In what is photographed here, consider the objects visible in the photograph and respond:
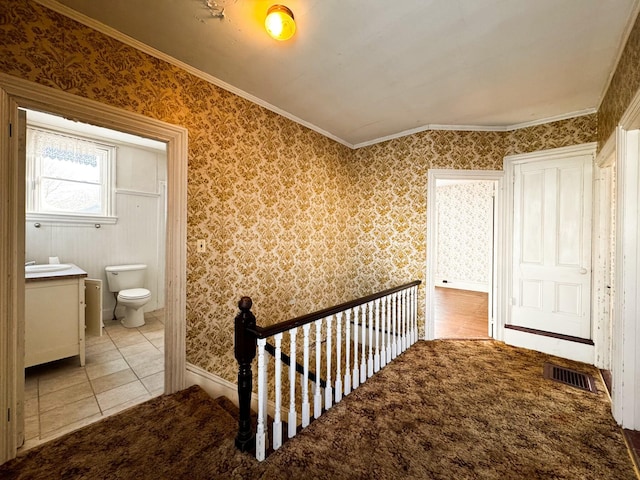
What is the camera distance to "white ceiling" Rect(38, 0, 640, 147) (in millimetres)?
1536

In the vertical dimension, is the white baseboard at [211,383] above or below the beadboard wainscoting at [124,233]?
below

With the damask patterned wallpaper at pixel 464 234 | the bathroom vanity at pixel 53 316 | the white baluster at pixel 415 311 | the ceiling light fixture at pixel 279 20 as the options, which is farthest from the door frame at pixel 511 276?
the bathroom vanity at pixel 53 316

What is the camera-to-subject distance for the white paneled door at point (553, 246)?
2.79 m

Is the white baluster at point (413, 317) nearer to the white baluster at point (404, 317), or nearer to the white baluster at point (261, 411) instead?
the white baluster at point (404, 317)

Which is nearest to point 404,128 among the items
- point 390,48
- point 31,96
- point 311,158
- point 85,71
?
point 311,158

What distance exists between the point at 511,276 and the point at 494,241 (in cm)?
46

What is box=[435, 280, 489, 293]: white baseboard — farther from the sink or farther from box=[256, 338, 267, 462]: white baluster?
the sink

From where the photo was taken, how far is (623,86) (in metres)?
1.81

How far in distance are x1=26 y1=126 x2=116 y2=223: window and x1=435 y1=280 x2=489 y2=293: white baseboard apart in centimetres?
731

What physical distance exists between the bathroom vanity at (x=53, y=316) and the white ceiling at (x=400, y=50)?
215 cm

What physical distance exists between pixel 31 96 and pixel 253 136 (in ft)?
4.87

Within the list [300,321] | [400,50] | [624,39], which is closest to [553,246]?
[624,39]

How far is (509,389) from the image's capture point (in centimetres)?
221

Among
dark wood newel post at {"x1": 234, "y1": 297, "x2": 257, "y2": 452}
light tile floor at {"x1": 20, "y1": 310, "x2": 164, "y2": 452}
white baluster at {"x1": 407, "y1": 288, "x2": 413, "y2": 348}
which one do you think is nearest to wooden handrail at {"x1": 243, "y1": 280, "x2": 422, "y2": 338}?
dark wood newel post at {"x1": 234, "y1": 297, "x2": 257, "y2": 452}
